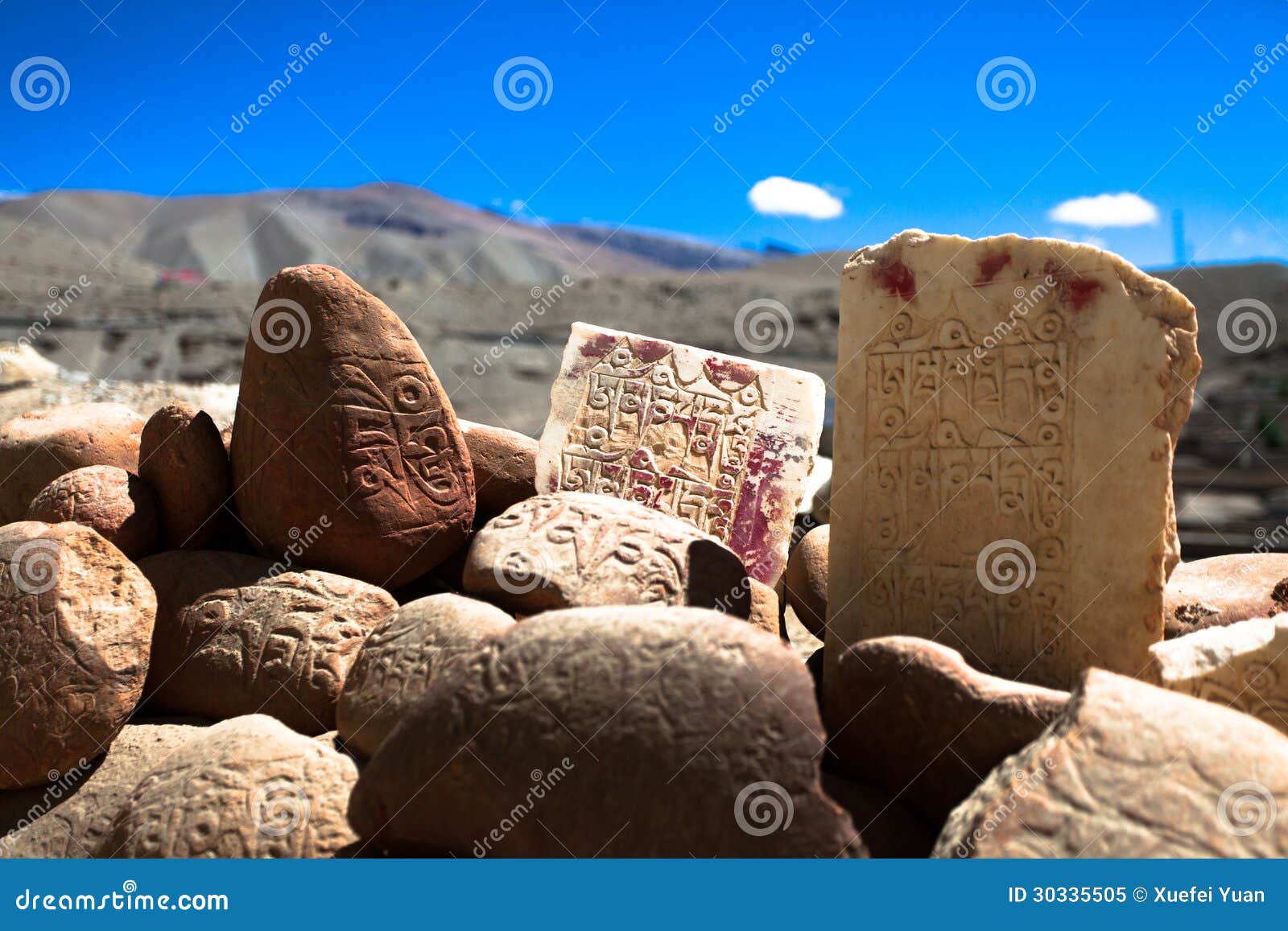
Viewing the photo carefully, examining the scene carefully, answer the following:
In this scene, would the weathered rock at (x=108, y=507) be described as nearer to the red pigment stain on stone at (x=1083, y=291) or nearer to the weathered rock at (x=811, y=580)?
the weathered rock at (x=811, y=580)

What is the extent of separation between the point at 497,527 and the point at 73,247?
21.2 meters

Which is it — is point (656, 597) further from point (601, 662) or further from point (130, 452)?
point (130, 452)

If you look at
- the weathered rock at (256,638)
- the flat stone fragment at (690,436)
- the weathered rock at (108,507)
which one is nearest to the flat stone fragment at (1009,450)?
the flat stone fragment at (690,436)

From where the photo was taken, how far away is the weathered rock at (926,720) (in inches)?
125

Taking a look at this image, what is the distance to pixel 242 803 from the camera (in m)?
3.07

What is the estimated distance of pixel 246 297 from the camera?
781 inches

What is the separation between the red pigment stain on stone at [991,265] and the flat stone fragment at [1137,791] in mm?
2214

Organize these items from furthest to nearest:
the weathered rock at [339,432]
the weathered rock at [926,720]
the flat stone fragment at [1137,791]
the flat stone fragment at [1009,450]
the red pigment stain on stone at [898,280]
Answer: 1. the weathered rock at [339,432]
2. the red pigment stain on stone at [898,280]
3. the flat stone fragment at [1009,450]
4. the weathered rock at [926,720]
5. the flat stone fragment at [1137,791]

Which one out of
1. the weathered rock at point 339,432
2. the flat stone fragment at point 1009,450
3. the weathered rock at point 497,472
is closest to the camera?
the flat stone fragment at point 1009,450

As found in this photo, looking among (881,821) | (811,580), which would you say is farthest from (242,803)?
(811,580)

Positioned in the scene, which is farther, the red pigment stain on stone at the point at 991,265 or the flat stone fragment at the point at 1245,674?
the red pigment stain on stone at the point at 991,265
